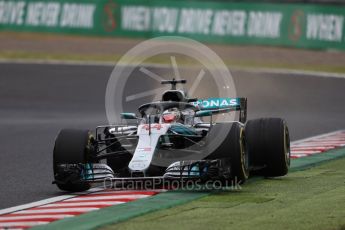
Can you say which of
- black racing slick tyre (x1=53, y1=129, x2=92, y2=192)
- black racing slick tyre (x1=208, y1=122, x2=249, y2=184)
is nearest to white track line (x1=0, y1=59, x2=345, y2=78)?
black racing slick tyre (x1=208, y1=122, x2=249, y2=184)

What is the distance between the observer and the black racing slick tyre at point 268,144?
42.1ft

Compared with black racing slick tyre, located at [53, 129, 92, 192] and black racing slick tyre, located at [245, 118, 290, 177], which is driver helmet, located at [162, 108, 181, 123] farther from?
black racing slick tyre, located at [53, 129, 92, 192]

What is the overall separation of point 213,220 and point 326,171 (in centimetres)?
450

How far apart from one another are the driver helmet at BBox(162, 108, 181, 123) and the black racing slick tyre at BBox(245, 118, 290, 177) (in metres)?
0.83

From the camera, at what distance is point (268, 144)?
1285 cm

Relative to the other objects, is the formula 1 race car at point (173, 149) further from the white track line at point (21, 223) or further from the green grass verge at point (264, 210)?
the white track line at point (21, 223)

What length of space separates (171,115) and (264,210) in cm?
297

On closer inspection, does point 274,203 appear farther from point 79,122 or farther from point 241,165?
point 79,122

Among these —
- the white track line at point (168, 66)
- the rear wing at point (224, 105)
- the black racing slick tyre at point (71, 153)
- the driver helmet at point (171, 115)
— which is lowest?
the black racing slick tyre at point (71, 153)

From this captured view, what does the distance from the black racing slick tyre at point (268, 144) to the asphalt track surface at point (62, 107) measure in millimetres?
2378

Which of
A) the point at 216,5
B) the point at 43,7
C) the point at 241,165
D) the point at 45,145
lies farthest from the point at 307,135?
the point at 43,7

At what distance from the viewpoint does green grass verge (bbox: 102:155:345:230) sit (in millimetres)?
9320

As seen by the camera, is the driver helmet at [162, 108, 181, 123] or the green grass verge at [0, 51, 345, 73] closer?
the driver helmet at [162, 108, 181, 123]

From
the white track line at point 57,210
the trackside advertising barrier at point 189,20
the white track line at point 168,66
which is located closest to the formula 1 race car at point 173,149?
the white track line at point 57,210
